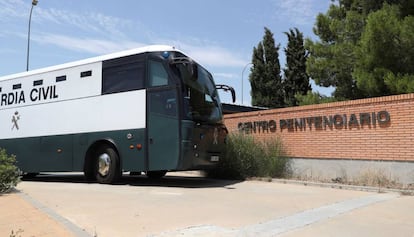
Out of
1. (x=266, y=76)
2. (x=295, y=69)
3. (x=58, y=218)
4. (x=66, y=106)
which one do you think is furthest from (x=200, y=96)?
(x=266, y=76)

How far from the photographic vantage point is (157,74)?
486 inches

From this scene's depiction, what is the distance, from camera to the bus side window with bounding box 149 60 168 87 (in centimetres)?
1216

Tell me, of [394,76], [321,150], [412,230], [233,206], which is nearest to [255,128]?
[321,150]

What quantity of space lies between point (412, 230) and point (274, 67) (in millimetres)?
26409

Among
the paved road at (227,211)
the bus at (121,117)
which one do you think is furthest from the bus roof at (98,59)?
the paved road at (227,211)

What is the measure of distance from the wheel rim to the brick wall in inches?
228

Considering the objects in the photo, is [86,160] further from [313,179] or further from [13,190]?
[313,179]

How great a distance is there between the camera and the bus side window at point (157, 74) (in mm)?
12164

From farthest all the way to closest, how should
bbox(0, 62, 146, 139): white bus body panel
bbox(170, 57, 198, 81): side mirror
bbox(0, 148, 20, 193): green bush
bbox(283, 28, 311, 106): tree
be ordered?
bbox(283, 28, 311, 106): tree, bbox(0, 62, 146, 139): white bus body panel, bbox(170, 57, 198, 81): side mirror, bbox(0, 148, 20, 193): green bush

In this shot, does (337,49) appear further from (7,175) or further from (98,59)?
(7,175)

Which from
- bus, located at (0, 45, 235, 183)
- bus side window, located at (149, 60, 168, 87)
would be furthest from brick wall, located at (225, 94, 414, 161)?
bus side window, located at (149, 60, 168, 87)

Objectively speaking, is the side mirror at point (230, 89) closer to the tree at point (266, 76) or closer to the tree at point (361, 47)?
the tree at point (361, 47)

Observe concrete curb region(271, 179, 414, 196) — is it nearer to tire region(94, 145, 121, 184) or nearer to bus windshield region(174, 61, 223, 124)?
bus windshield region(174, 61, 223, 124)

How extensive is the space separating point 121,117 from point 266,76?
21.1m
